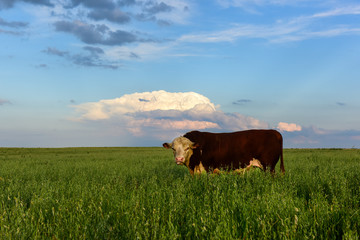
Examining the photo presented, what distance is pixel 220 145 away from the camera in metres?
10.6

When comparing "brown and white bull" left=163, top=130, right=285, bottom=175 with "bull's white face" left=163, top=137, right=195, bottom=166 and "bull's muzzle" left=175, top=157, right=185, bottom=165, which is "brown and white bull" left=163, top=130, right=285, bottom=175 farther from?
"bull's muzzle" left=175, top=157, right=185, bottom=165

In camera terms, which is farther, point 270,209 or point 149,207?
point 149,207

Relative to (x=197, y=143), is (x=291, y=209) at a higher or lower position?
lower

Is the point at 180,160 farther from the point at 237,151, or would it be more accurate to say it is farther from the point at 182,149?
the point at 237,151

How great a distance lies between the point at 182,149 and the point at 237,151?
1976mm

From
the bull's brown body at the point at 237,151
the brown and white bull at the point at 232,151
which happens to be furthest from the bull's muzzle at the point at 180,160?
the bull's brown body at the point at 237,151

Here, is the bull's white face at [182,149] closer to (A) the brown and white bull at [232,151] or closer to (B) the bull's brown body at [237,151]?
(A) the brown and white bull at [232,151]

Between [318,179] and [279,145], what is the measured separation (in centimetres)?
270

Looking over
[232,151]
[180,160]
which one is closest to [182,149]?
[180,160]

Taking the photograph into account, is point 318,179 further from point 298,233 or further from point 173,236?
point 173,236

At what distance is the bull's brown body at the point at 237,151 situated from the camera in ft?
34.2

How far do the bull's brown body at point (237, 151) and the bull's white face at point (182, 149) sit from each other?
9.4 inches

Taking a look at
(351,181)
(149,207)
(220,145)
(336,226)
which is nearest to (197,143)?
(220,145)

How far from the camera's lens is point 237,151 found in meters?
10.4
